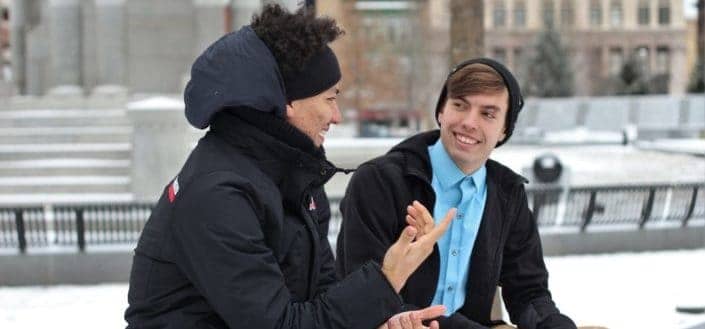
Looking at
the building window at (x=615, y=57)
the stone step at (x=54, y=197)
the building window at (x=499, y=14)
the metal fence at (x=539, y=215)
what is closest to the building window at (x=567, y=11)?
the building window at (x=615, y=57)

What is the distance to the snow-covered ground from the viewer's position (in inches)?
343

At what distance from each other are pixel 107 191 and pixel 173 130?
229cm

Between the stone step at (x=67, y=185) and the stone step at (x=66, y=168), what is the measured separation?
0.14 meters

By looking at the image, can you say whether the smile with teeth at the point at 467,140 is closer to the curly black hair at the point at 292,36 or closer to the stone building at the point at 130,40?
the curly black hair at the point at 292,36

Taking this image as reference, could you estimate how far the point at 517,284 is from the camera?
12.8 feet

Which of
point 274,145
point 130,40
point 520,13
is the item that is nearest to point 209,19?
point 130,40

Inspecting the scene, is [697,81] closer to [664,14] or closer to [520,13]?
[520,13]

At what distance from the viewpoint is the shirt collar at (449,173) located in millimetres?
3799

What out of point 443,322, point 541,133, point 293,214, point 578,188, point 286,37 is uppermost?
point 286,37

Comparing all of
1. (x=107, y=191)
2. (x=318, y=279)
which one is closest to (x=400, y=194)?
(x=318, y=279)

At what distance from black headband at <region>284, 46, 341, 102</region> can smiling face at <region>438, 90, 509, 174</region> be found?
1.17 metres

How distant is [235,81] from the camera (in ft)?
8.16

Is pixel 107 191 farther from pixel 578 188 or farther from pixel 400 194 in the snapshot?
pixel 400 194

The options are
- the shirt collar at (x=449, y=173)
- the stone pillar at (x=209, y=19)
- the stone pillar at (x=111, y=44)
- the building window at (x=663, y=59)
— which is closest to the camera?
the shirt collar at (x=449, y=173)
